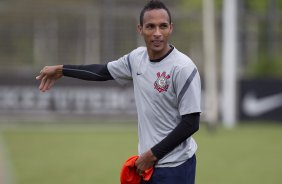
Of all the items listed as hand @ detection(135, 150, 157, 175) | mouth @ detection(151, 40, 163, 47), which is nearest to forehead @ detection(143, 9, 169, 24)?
mouth @ detection(151, 40, 163, 47)

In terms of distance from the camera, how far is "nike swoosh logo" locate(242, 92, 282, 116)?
75.2 ft

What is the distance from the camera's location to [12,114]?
23844 millimetres

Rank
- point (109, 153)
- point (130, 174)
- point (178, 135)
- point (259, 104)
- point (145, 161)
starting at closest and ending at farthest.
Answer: point (178, 135) < point (145, 161) < point (130, 174) < point (109, 153) < point (259, 104)

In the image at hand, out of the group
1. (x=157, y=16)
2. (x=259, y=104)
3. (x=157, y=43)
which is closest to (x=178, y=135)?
(x=157, y=43)

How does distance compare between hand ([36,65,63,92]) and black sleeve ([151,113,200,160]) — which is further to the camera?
hand ([36,65,63,92])

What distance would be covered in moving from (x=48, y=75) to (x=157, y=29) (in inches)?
43.7

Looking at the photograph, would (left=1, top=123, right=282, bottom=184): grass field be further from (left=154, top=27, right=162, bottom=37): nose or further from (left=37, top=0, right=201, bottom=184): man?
(left=154, top=27, right=162, bottom=37): nose

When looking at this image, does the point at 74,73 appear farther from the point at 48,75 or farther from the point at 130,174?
the point at 130,174

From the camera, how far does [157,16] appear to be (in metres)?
5.60

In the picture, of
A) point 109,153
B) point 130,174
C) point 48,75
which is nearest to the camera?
point 130,174

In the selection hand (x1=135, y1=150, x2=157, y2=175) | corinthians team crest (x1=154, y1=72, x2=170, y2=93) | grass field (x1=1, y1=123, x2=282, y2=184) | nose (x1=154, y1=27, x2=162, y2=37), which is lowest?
grass field (x1=1, y1=123, x2=282, y2=184)

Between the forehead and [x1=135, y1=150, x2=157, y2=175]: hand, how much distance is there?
36.7 inches

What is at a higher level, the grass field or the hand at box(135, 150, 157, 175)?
the hand at box(135, 150, 157, 175)

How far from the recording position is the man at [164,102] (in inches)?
218
